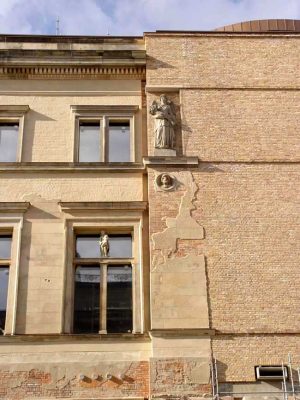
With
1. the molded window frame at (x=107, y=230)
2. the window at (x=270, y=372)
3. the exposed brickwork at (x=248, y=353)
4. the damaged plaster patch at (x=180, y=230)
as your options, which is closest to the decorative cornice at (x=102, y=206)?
the molded window frame at (x=107, y=230)

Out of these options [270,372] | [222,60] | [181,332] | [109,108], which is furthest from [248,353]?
[222,60]

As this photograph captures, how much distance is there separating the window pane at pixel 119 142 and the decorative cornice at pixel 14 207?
2481 mm

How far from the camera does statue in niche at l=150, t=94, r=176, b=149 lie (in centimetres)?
1561

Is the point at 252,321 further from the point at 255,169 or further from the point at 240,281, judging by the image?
the point at 255,169

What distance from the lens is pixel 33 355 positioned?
13484 mm

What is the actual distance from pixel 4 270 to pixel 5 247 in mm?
588

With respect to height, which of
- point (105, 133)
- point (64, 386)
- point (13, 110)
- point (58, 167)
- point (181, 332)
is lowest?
point (64, 386)

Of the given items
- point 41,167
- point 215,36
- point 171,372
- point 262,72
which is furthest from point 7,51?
point 171,372

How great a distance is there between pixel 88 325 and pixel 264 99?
7.21 meters

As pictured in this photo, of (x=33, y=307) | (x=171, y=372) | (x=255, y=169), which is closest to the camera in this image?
(x=171, y=372)

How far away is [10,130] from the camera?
53.9 ft

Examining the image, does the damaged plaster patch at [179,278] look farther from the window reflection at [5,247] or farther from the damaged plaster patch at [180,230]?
the window reflection at [5,247]

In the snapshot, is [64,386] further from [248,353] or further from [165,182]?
[165,182]

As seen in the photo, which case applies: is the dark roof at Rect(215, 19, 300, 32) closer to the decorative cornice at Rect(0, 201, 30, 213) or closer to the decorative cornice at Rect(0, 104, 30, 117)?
the decorative cornice at Rect(0, 104, 30, 117)
